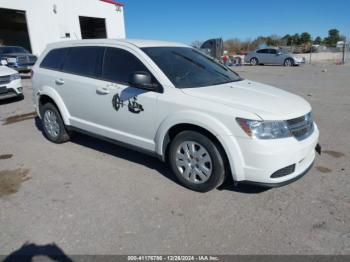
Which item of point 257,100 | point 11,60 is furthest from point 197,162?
point 11,60

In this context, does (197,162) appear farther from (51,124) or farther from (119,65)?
(51,124)

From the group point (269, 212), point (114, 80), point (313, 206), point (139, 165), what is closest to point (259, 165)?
point (269, 212)

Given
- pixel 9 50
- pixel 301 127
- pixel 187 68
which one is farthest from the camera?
pixel 9 50

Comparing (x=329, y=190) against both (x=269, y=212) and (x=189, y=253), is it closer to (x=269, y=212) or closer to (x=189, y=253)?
(x=269, y=212)

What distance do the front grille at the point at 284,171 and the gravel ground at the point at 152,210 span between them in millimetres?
375

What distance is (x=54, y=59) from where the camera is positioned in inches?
212

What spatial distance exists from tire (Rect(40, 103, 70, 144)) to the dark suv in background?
12.6 m

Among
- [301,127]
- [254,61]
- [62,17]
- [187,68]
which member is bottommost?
[254,61]

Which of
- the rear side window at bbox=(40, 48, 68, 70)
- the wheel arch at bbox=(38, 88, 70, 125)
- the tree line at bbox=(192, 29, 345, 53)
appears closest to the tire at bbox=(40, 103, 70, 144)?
the wheel arch at bbox=(38, 88, 70, 125)

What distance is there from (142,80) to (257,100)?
136cm

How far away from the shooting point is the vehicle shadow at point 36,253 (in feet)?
8.64

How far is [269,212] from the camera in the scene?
10.7 ft

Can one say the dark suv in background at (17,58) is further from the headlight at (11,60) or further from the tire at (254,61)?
the tire at (254,61)

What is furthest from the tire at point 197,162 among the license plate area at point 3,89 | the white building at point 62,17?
the white building at point 62,17
